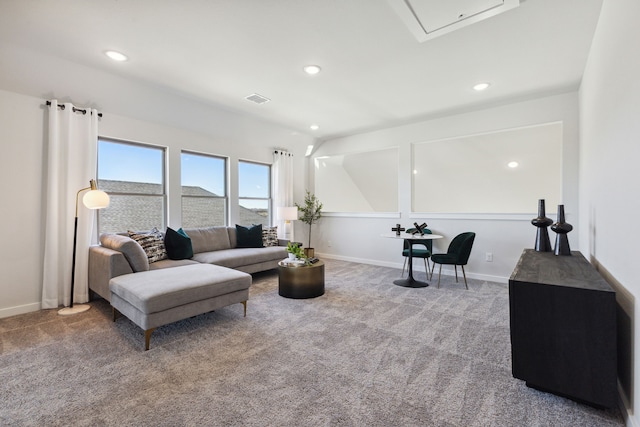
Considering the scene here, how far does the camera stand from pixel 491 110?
170 inches

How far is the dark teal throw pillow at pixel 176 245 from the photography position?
12.6 feet

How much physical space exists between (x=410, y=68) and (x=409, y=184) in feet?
7.69

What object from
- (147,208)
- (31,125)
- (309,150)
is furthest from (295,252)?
(309,150)

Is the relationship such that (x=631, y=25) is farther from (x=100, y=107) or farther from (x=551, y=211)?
(x=100, y=107)

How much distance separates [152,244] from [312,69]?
9.40 feet

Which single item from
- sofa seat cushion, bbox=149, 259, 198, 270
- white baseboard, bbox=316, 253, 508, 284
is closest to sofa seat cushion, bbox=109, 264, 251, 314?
sofa seat cushion, bbox=149, 259, 198, 270

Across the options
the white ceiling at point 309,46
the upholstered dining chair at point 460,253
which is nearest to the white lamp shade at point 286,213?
the white ceiling at point 309,46

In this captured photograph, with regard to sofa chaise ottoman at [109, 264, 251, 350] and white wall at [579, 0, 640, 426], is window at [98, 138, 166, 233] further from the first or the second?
white wall at [579, 0, 640, 426]

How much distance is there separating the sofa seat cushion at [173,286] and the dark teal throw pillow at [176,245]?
874 mm

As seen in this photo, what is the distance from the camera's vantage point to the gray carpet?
5.11ft

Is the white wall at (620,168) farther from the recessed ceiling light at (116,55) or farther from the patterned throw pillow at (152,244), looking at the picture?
the patterned throw pillow at (152,244)

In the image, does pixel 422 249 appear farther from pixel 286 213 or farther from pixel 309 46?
pixel 309 46

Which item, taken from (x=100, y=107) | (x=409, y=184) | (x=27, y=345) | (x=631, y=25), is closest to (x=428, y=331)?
(x=631, y=25)

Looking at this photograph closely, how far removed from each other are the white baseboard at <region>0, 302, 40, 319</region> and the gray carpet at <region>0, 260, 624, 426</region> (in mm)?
171
